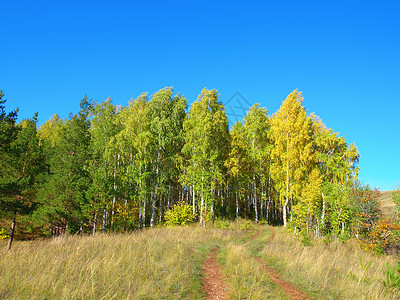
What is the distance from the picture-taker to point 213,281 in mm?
7641

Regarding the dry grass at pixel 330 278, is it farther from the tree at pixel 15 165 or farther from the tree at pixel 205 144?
the tree at pixel 15 165

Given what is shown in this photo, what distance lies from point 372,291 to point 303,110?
1976 centimetres

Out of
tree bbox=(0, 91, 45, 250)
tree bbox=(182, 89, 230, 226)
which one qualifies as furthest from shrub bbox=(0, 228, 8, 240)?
tree bbox=(182, 89, 230, 226)

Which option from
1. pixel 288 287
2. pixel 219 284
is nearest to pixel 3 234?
pixel 219 284

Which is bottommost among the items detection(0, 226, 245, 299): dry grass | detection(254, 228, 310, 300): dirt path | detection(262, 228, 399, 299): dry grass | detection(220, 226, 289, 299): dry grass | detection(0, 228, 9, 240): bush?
detection(0, 228, 9, 240): bush

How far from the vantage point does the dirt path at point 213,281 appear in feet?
21.5

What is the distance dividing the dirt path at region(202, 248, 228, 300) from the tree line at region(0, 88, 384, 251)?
471 inches

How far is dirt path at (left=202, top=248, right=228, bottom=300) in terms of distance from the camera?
655 centimetres

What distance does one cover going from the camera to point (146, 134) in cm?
2269

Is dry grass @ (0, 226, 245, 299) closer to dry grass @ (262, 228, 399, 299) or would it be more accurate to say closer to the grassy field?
the grassy field

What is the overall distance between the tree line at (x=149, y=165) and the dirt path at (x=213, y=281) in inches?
471

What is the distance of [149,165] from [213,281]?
58.1 feet

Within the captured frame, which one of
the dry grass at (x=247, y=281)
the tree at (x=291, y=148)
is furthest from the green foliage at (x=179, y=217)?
the dry grass at (x=247, y=281)

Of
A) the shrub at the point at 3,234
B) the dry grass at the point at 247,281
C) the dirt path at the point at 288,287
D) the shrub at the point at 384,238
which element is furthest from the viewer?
the shrub at the point at 3,234
